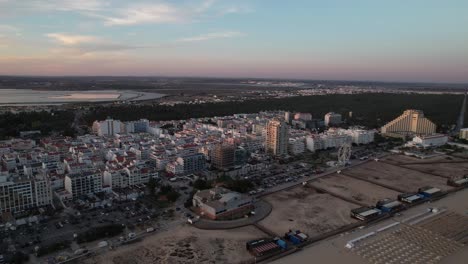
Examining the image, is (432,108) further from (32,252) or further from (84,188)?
(32,252)

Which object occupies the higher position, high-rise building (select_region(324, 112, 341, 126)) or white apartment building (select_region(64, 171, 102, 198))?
high-rise building (select_region(324, 112, 341, 126))

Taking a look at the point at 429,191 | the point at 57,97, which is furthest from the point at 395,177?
the point at 57,97

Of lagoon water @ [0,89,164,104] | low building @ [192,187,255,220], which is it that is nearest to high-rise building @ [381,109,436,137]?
low building @ [192,187,255,220]

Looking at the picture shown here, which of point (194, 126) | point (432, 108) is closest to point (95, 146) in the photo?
point (194, 126)

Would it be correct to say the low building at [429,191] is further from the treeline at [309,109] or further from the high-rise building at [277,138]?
the treeline at [309,109]

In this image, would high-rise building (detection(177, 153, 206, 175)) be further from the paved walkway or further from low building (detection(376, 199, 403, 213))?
low building (detection(376, 199, 403, 213))

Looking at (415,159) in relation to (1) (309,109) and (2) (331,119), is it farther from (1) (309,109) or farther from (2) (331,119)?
(1) (309,109)
